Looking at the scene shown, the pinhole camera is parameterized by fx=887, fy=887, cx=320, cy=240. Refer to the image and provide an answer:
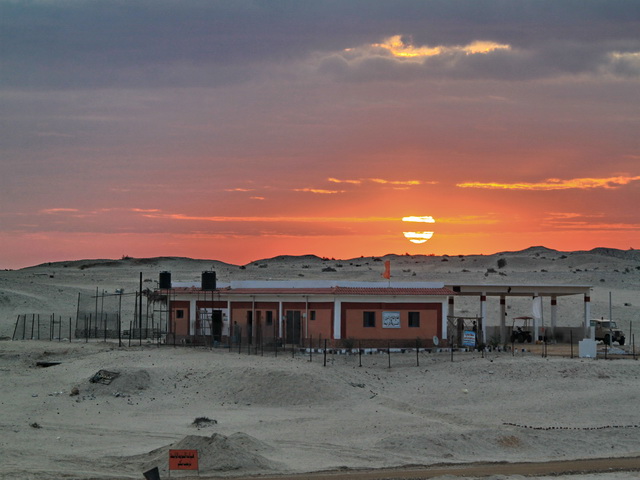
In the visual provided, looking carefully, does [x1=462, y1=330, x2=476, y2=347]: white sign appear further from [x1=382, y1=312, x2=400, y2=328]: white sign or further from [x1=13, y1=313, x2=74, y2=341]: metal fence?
[x1=13, y1=313, x2=74, y2=341]: metal fence

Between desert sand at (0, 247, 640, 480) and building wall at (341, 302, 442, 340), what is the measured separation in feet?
7.84

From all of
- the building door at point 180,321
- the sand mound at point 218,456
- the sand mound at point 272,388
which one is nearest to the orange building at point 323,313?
the building door at point 180,321

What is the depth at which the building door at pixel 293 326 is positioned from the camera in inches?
2077

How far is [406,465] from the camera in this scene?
2712cm

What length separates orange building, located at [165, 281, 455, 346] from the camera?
51531mm

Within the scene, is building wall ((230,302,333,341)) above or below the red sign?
above

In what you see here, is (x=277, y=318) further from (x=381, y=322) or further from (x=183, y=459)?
(x=183, y=459)

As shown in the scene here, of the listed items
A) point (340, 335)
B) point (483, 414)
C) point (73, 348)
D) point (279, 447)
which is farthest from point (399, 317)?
point (279, 447)

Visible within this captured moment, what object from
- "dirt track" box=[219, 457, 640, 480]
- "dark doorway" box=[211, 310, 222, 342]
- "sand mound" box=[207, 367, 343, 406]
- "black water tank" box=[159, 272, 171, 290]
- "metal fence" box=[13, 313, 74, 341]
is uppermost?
"black water tank" box=[159, 272, 171, 290]

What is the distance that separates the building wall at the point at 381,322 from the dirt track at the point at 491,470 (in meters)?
23.1

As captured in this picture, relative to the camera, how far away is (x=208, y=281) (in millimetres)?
54938

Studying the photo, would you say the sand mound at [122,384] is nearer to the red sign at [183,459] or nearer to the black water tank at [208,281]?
the black water tank at [208,281]

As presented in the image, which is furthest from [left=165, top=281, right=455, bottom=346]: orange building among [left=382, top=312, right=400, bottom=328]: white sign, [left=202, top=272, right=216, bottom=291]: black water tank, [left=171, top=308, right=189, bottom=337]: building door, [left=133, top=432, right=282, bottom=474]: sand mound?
[left=133, top=432, right=282, bottom=474]: sand mound

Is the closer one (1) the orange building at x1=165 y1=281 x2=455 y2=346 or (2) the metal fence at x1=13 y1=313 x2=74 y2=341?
(1) the orange building at x1=165 y1=281 x2=455 y2=346
